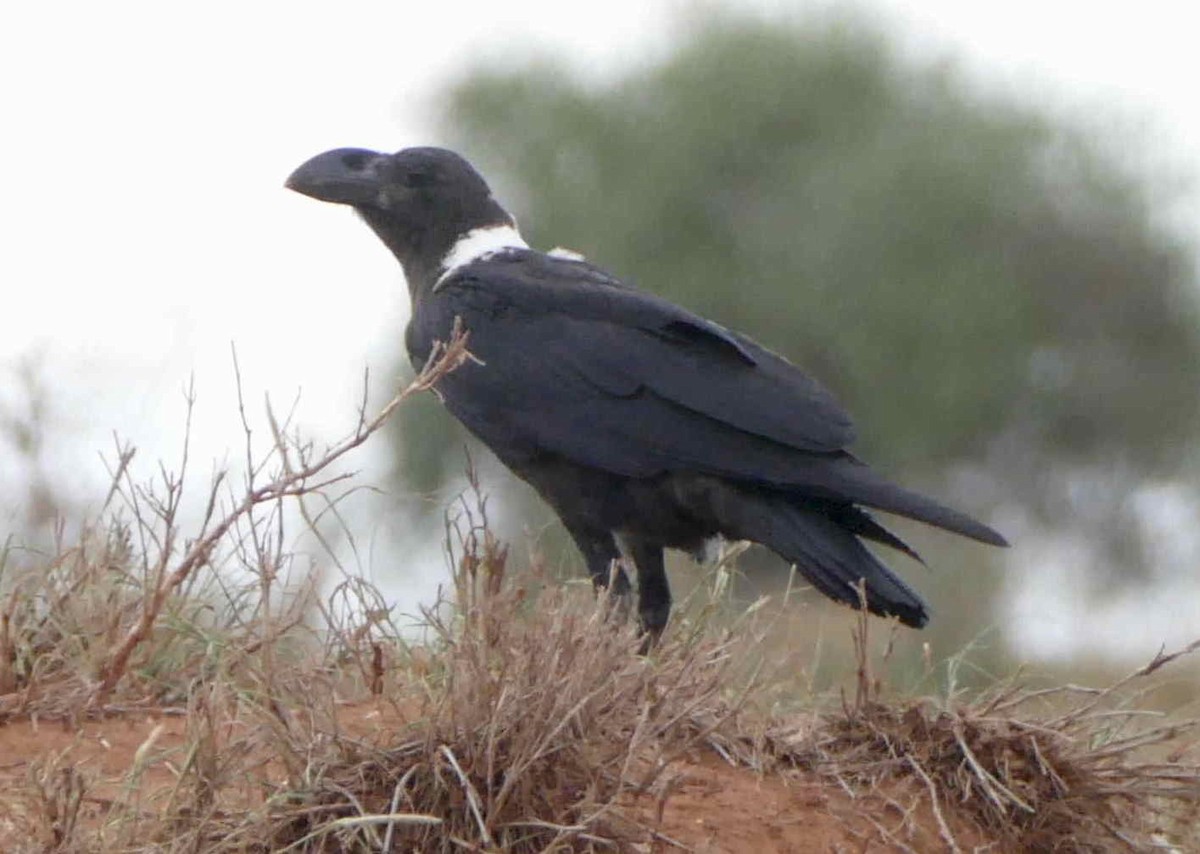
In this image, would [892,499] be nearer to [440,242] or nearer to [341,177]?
[440,242]

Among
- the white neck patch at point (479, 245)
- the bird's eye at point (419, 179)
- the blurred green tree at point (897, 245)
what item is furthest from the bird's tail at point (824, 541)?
the blurred green tree at point (897, 245)

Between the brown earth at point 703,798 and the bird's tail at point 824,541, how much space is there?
82cm

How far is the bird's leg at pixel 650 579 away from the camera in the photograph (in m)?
5.62

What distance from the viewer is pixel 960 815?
13.9 ft

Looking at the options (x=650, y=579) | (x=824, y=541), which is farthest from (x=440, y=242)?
(x=824, y=541)

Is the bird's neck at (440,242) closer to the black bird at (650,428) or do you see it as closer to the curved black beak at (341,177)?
the curved black beak at (341,177)

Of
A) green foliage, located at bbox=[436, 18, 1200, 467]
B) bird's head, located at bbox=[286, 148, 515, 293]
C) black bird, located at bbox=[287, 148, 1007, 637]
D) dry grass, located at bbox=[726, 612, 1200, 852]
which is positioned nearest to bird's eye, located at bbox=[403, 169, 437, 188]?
bird's head, located at bbox=[286, 148, 515, 293]

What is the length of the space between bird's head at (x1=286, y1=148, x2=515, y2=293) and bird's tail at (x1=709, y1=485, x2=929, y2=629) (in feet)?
4.67

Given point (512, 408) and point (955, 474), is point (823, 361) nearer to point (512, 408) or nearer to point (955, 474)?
point (955, 474)

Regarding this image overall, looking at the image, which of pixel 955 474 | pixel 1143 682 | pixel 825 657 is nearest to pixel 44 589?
pixel 1143 682

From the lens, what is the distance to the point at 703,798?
4102 millimetres

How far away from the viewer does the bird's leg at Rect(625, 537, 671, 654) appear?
18.4ft

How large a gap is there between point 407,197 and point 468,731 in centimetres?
307

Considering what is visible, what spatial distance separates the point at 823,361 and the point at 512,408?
45.3 ft
